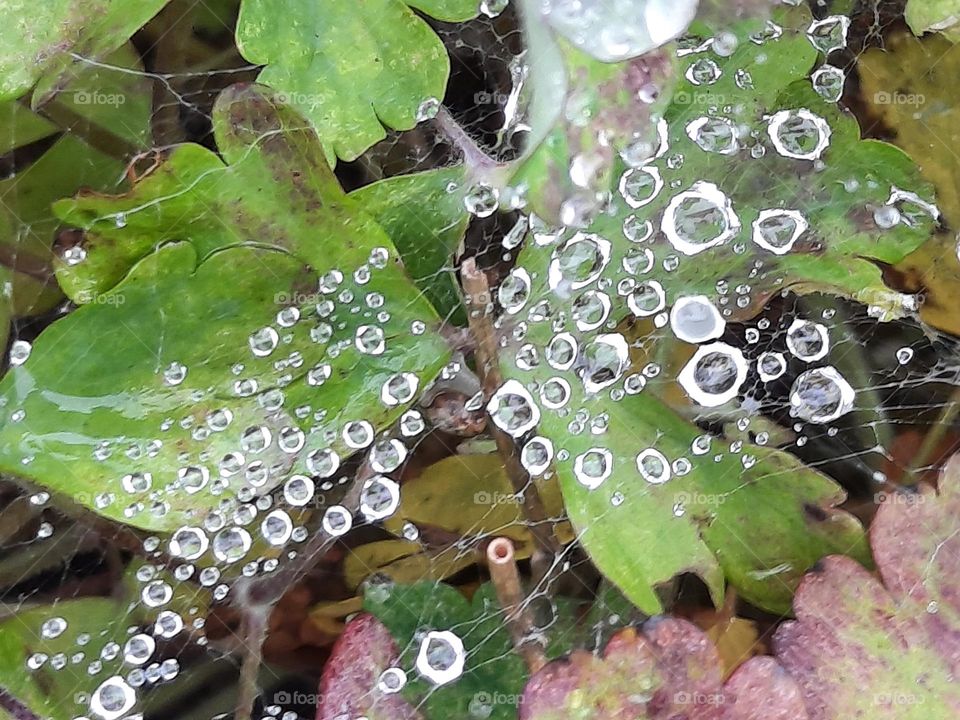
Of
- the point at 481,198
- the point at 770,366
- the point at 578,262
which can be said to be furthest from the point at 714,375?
the point at 481,198

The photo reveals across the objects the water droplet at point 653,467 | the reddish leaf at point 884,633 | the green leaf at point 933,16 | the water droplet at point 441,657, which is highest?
the green leaf at point 933,16

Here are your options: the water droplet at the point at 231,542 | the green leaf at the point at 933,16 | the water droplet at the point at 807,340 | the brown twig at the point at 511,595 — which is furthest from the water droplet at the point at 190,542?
the green leaf at the point at 933,16

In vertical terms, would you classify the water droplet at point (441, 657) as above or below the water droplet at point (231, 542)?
below

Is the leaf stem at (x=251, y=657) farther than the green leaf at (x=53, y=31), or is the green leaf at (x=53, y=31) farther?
the leaf stem at (x=251, y=657)

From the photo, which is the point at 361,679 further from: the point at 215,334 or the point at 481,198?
the point at 481,198

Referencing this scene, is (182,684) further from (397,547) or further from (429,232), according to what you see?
(429,232)

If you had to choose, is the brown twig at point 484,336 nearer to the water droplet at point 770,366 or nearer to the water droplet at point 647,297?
the water droplet at point 647,297
